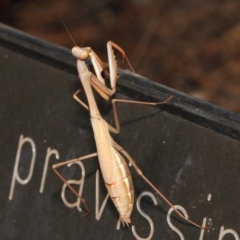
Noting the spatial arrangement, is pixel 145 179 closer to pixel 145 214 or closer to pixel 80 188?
pixel 145 214

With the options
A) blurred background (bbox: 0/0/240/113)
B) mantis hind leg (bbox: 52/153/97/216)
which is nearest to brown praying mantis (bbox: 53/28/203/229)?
mantis hind leg (bbox: 52/153/97/216)

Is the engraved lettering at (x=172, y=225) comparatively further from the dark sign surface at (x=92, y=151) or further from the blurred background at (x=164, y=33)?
the blurred background at (x=164, y=33)

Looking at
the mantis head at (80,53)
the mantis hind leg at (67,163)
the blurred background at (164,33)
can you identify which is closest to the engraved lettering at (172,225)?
the mantis hind leg at (67,163)

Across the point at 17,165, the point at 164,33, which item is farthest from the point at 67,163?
the point at 164,33

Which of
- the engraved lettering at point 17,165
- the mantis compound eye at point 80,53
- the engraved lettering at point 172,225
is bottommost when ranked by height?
the engraved lettering at point 172,225

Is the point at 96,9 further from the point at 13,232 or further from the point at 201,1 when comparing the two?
the point at 13,232
